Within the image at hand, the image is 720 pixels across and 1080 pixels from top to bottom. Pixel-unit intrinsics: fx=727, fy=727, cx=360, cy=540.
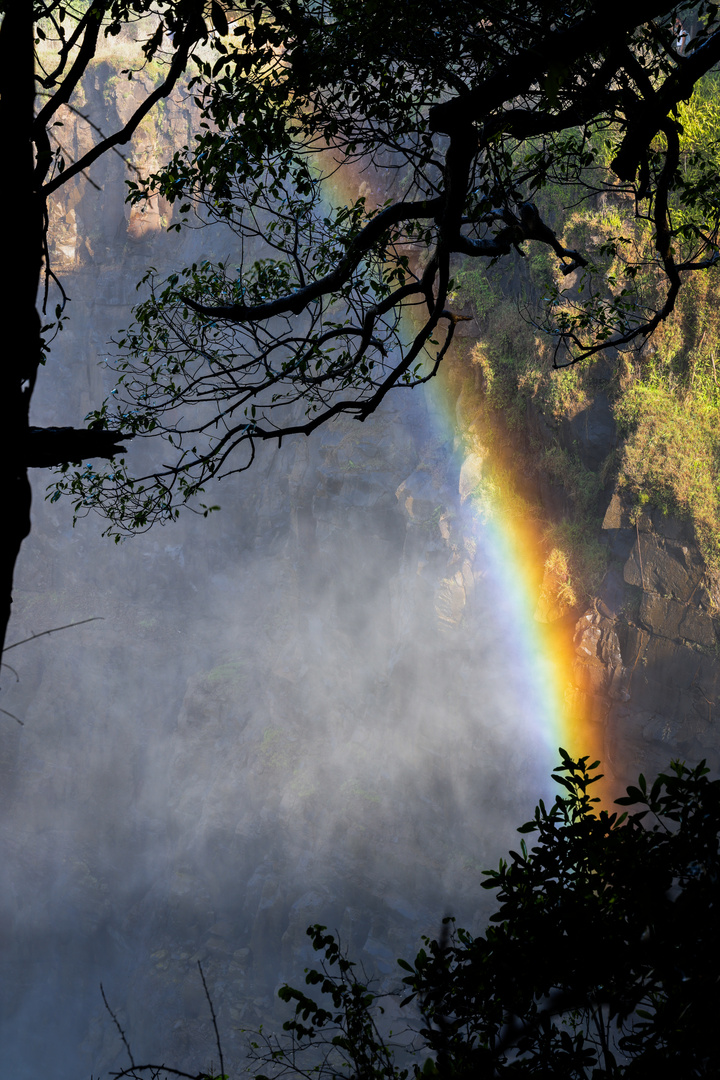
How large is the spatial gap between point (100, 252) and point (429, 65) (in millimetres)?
19507

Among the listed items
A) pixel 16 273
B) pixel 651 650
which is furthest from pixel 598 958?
pixel 651 650

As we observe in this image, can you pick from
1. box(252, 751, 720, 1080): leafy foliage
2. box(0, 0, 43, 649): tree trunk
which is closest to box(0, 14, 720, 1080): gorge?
box(252, 751, 720, 1080): leafy foliage

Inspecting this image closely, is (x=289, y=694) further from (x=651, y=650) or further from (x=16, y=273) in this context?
(x=16, y=273)

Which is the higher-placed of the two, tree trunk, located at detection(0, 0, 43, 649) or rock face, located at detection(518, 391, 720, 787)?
rock face, located at detection(518, 391, 720, 787)

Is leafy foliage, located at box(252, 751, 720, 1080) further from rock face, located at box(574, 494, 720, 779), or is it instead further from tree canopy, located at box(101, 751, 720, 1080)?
rock face, located at box(574, 494, 720, 779)

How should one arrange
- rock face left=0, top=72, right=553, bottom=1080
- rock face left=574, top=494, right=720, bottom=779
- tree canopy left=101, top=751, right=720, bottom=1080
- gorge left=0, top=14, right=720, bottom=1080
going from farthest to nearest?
rock face left=0, top=72, right=553, bottom=1080
gorge left=0, top=14, right=720, bottom=1080
rock face left=574, top=494, right=720, bottom=779
tree canopy left=101, top=751, right=720, bottom=1080

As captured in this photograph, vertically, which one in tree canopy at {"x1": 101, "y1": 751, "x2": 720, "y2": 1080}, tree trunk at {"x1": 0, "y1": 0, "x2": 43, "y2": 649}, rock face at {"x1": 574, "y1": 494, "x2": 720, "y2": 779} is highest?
rock face at {"x1": 574, "y1": 494, "x2": 720, "y2": 779}

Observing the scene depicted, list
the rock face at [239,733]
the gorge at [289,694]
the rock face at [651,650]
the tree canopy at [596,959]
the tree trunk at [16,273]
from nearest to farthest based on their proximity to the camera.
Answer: the tree trunk at [16,273] → the tree canopy at [596,959] → the rock face at [651,650] → the gorge at [289,694] → the rock face at [239,733]

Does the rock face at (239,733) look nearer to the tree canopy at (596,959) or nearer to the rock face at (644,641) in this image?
the rock face at (644,641)

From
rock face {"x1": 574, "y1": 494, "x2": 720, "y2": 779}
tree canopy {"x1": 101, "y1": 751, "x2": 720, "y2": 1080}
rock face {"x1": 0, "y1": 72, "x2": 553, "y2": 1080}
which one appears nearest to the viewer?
tree canopy {"x1": 101, "y1": 751, "x2": 720, "y2": 1080}

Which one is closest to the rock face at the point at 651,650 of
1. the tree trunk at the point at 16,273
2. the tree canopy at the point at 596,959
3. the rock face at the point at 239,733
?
the rock face at the point at 239,733

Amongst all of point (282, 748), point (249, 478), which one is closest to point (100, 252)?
point (249, 478)

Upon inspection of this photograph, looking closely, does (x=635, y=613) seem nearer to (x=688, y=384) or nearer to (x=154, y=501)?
(x=688, y=384)

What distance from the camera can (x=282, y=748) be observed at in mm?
15180
